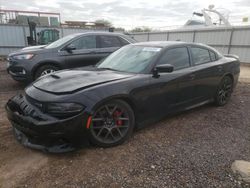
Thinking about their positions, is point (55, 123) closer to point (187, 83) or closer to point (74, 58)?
point (187, 83)

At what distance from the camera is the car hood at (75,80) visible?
2.81 meters

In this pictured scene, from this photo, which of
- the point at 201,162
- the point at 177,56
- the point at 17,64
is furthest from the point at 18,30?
the point at 201,162

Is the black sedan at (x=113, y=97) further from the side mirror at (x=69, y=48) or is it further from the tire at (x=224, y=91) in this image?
the side mirror at (x=69, y=48)

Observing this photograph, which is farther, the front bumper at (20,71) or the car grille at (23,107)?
the front bumper at (20,71)

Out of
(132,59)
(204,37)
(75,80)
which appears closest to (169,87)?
(132,59)

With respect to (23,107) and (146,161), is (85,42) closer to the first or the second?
(23,107)

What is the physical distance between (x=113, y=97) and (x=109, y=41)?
166 inches

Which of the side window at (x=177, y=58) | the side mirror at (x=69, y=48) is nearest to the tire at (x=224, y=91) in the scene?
the side window at (x=177, y=58)

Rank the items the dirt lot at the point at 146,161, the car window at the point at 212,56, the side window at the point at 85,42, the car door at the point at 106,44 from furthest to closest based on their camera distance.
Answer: the car door at the point at 106,44, the side window at the point at 85,42, the car window at the point at 212,56, the dirt lot at the point at 146,161

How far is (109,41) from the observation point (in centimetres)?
675

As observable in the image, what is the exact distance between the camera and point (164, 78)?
11.6 ft

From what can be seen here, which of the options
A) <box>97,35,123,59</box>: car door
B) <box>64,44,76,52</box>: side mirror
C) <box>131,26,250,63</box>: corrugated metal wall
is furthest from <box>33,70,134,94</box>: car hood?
<box>131,26,250,63</box>: corrugated metal wall

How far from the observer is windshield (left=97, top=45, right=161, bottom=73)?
3.56 m

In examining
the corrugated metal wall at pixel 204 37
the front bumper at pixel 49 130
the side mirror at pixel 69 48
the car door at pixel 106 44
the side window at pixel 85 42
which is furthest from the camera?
the corrugated metal wall at pixel 204 37
